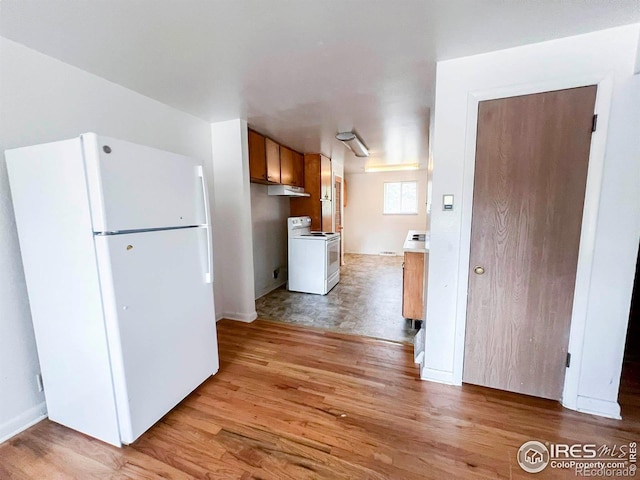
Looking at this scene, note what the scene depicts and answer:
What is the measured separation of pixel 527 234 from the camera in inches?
69.1

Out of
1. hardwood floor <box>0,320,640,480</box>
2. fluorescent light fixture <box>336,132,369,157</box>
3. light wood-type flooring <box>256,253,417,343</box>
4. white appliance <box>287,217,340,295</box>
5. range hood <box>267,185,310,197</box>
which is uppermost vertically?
fluorescent light fixture <box>336,132,369,157</box>

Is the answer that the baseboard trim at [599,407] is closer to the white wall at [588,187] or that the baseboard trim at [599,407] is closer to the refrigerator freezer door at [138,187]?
the white wall at [588,187]

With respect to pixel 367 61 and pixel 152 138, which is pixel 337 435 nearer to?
pixel 367 61

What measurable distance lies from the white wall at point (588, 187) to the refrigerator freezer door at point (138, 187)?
68.4 inches

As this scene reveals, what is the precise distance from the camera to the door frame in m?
1.55

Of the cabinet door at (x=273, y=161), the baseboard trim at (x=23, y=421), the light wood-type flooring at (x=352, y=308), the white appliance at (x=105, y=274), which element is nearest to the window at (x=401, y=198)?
the light wood-type flooring at (x=352, y=308)

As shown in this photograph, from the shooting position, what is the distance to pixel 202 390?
6.50 feet

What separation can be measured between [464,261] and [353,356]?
50.1 inches

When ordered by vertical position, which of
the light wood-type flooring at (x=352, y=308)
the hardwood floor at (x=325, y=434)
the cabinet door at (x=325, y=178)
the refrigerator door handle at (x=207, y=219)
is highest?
the cabinet door at (x=325, y=178)

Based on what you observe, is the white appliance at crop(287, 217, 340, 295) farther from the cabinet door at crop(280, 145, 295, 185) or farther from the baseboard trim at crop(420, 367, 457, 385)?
the baseboard trim at crop(420, 367, 457, 385)

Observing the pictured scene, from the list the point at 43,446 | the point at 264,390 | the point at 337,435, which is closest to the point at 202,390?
the point at 264,390

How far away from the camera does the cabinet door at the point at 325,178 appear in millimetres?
4840

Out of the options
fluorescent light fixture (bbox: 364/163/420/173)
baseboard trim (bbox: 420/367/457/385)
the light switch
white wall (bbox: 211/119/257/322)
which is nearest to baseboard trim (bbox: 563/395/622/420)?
baseboard trim (bbox: 420/367/457/385)

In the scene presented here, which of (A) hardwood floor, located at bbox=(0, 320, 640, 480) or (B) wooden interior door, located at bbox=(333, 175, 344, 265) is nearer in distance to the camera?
(A) hardwood floor, located at bbox=(0, 320, 640, 480)
